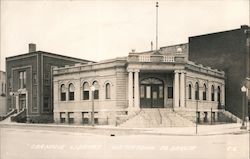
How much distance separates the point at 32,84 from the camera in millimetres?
38688

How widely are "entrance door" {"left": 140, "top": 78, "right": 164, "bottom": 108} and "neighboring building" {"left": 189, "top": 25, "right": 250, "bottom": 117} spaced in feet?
41.6

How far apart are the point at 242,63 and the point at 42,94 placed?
2399cm

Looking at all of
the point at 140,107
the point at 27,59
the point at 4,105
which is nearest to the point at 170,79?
the point at 140,107

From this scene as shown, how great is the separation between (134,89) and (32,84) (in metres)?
14.6

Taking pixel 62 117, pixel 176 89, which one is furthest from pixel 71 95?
pixel 176 89

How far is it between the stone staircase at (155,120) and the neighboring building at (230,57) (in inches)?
569

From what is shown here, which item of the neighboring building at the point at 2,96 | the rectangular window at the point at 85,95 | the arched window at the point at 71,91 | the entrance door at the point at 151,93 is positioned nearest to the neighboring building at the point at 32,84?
the neighboring building at the point at 2,96

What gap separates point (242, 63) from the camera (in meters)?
40.2

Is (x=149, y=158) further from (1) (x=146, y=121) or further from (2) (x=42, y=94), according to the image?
(2) (x=42, y=94)

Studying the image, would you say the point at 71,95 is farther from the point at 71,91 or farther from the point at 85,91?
the point at 85,91

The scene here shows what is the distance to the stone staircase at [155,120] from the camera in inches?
1054

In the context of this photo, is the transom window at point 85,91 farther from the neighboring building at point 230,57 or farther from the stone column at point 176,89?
the neighboring building at point 230,57

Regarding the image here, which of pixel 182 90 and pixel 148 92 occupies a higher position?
pixel 182 90

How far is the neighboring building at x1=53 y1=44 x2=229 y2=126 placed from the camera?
29656 millimetres
